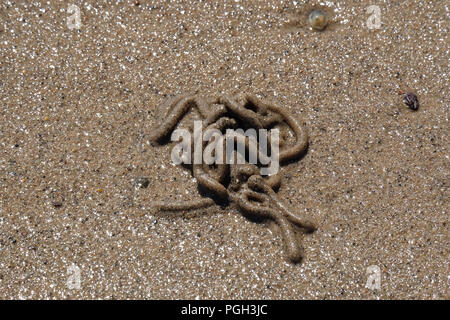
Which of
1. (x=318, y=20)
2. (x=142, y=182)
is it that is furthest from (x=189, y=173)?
(x=318, y=20)

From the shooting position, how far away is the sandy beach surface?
12.9 ft

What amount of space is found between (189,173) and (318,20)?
215 centimetres

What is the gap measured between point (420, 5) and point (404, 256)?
276 cm

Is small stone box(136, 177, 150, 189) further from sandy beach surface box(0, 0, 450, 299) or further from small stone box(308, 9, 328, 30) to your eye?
small stone box(308, 9, 328, 30)

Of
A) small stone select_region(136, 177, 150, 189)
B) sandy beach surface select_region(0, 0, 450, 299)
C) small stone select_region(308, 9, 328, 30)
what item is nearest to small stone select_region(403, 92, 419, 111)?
sandy beach surface select_region(0, 0, 450, 299)

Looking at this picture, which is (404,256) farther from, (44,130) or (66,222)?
(44,130)

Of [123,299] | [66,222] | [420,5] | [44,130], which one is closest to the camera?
[123,299]

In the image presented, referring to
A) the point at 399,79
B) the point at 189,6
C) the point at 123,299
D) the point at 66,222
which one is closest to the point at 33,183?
the point at 66,222

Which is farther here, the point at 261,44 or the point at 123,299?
the point at 261,44

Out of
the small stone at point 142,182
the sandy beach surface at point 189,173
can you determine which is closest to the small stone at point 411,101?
the sandy beach surface at point 189,173

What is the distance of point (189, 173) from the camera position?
170 inches

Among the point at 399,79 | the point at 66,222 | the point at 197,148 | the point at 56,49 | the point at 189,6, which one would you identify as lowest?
the point at 66,222

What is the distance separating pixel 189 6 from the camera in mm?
5094

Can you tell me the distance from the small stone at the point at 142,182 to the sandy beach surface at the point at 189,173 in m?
0.04
